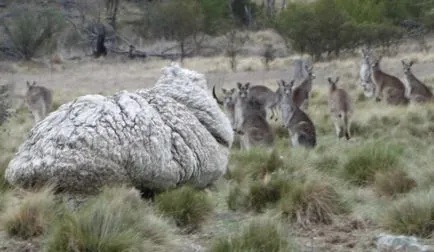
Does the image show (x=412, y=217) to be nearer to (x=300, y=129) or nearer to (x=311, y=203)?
(x=311, y=203)

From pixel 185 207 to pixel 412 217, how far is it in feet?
6.51

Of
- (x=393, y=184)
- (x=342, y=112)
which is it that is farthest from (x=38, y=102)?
(x=393, y=184)

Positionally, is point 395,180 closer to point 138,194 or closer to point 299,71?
point 138,194

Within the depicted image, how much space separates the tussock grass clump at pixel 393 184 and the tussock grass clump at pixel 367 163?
744mm

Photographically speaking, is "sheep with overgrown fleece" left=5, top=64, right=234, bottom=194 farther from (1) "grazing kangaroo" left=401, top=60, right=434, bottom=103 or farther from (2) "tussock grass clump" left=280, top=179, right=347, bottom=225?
(1) "grazing kangaroo" left=401, top=60, right=434, bottom=103

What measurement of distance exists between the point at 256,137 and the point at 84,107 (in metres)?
7.35

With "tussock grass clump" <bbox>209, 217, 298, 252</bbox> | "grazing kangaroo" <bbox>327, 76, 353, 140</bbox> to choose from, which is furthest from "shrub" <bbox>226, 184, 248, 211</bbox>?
"grazing kangaroo" <bbox>327, 76, 353, 140</bbox>

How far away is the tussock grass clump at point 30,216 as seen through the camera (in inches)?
268

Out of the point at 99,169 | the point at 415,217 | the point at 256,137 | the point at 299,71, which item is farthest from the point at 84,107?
the point at 299,71

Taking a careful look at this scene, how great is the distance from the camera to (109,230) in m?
6.12

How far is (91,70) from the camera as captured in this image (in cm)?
4394

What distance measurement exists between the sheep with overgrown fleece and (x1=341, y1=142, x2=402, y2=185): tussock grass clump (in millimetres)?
1974

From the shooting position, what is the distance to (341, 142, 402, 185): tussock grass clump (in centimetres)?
996

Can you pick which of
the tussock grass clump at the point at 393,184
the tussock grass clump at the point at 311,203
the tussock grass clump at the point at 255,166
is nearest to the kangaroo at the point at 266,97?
→ the tussock grass clump at the point at 255,166
